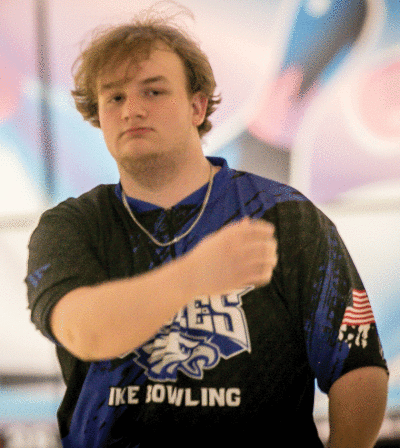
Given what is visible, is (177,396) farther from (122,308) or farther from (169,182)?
(169,182)

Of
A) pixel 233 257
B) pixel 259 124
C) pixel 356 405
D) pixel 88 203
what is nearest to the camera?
pixel 233 257

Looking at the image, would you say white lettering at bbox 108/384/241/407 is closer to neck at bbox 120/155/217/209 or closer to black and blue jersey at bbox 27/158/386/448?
black and blue jersey at bbox 27/158/386/448

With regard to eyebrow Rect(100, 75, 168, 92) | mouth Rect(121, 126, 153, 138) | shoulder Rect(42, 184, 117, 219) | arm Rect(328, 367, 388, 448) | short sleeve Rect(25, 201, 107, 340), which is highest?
eyebrow Rect(100, 75, 168, 92)

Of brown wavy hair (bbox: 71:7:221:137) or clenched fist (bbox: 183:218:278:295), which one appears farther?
brown wavy hair (bbox: 71:7:221:137)

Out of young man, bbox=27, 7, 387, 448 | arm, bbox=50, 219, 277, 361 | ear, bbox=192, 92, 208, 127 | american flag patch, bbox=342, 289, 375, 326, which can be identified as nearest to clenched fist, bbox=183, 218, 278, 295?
arm, bbox=50, 219, 277, 361

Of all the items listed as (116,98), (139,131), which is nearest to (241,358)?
(139,131)

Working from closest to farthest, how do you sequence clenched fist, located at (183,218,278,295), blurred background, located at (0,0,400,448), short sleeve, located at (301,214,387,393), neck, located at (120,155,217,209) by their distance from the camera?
clenched fist, located at (183,218,278,295) < short sleeve, located at (301,214,387,393) < neck, located at (120,155,217,209) < blurred background, located at (0,0,400,448)

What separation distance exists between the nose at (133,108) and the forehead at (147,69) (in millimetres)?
46

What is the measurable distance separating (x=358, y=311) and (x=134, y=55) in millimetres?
869

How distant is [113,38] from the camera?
1.19m

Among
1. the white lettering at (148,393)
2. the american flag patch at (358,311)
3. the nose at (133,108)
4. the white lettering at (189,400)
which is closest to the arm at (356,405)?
the american flag patch at (358,311)

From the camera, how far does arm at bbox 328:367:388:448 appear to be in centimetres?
107

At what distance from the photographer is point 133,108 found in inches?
44.2

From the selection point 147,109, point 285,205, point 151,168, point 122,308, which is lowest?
point 122,308
